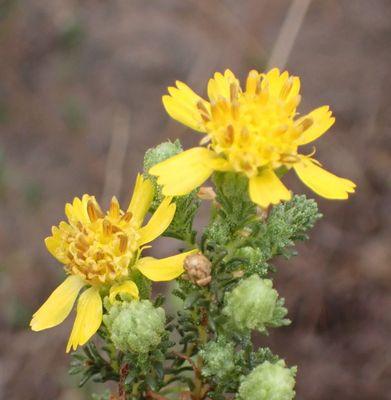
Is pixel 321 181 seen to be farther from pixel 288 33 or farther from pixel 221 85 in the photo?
pixel 288 33

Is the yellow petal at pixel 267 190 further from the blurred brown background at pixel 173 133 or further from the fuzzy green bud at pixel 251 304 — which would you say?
the blurred brown background at pixel 173 133

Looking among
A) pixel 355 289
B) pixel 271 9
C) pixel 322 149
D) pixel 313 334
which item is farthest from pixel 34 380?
pixel 271 9

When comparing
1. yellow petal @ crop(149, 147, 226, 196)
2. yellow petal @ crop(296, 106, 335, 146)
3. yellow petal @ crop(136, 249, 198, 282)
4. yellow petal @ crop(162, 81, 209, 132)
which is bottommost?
yellow petal @ crop(136, 249, 198, 282)

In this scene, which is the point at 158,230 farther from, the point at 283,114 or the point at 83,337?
the point at 283,114

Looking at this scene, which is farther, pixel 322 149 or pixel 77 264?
pixel 322 149

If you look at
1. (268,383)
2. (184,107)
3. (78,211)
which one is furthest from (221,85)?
(268,383)

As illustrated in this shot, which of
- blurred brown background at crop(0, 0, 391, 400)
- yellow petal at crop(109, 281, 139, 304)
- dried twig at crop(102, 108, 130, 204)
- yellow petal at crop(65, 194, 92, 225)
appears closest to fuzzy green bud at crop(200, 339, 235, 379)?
yellow petal at crop(109, 281, 139, 304)

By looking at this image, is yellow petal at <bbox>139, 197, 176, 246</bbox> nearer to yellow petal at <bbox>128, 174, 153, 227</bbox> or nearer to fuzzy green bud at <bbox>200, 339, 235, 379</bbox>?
yellow petal at <bbox>128, 174, 153, 227</bbox>
